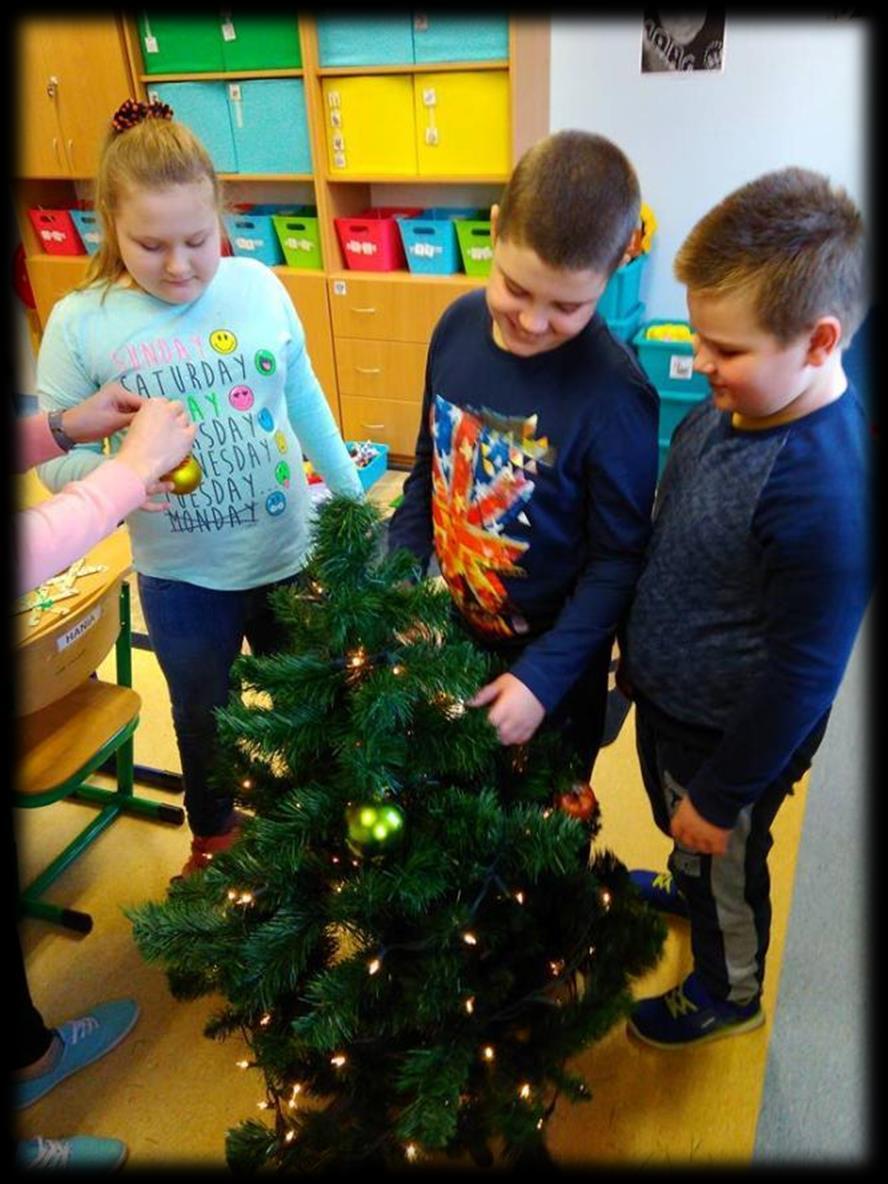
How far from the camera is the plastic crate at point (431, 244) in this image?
324cm

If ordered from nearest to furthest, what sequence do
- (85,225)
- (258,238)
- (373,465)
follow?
1. (373,465)
2. (258,238)
3. (85,225)

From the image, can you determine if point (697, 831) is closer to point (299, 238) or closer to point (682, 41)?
Answer: point (682, 41)

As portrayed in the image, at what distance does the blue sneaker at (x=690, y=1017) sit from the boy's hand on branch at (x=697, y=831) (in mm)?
428

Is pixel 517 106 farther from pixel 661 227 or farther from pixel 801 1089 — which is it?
pixel 801 1089

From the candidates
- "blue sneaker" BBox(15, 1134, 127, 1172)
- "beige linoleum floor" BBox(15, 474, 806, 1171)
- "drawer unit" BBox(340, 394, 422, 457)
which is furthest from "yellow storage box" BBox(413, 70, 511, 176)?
"blue sneaker" BBox(15, 1134, 127, 1172)

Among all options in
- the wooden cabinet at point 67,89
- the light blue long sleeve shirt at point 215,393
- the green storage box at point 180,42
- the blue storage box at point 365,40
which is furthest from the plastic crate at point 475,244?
the light blue long sleeve shirt at point 215,393

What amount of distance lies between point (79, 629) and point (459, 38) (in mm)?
2479

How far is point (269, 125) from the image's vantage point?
334cm

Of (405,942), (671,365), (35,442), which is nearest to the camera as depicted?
(405,942)

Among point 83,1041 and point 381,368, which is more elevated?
point 381,368

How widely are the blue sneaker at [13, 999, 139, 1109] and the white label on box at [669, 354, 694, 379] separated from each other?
262 cm

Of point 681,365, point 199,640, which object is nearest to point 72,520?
point 199,640

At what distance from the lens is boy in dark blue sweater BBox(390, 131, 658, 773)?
3.05 ft

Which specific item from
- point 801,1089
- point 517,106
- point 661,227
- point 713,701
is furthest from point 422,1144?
point 661,227
